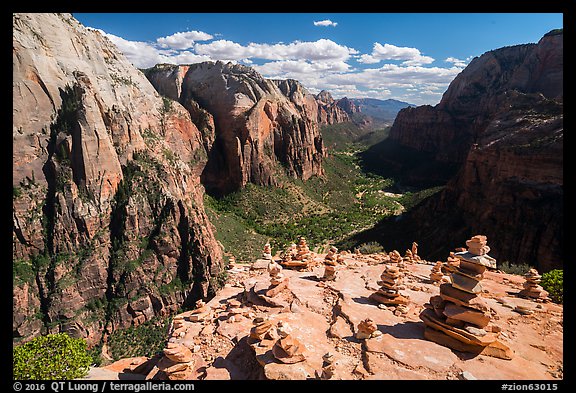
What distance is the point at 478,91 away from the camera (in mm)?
155625

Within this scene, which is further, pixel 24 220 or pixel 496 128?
pixel 496 128

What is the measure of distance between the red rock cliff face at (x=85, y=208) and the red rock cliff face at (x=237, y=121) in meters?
37.8

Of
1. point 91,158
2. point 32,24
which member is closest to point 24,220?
point 91,158

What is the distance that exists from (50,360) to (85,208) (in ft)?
145

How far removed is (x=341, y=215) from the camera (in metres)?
103

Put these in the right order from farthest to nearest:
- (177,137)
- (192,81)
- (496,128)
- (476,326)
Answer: (192,81)
(177,137)
(496,128)
(476,326)

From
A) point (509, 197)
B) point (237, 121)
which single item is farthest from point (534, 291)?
point (237, 121)

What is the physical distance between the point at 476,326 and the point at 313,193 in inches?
4200

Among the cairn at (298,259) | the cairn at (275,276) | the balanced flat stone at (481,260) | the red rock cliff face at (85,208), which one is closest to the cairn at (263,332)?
the cairn at (275,276)

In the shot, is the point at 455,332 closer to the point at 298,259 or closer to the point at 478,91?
the point at 298,259

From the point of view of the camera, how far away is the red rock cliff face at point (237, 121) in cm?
10700

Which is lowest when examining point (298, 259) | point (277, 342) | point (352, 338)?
point (298, 259)
